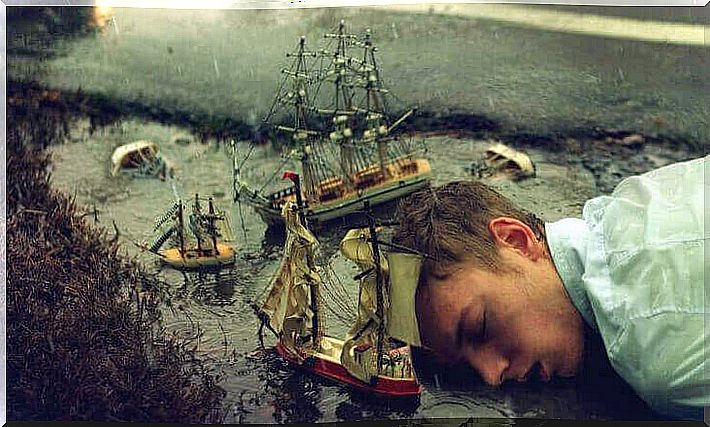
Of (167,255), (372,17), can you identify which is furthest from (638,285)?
(167,255)

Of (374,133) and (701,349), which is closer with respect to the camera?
(701,349)

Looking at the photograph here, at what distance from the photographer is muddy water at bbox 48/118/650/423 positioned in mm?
1849

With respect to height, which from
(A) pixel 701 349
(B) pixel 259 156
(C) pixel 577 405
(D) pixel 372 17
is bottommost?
(C) pixel 577 405

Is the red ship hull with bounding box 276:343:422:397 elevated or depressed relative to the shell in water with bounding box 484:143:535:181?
depressed

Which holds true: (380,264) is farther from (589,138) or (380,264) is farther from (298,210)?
(589,138)

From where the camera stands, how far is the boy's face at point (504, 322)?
1.82 metres

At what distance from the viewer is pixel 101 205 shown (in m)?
1.91

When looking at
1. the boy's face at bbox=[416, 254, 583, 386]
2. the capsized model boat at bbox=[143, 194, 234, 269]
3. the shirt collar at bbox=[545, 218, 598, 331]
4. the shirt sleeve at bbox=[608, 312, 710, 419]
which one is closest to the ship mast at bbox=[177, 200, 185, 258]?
the capsized model boat at bbox=[143, 194, 234, 269]

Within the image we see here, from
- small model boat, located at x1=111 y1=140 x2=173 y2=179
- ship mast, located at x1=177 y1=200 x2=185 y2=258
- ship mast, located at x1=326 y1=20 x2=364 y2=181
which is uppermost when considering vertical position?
ship mast, located at x1=326 y1=20 x2=364 y2=181

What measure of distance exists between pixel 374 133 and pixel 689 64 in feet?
2.23

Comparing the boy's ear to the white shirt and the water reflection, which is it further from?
the water reflection

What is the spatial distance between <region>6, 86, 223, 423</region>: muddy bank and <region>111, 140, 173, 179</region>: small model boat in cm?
14

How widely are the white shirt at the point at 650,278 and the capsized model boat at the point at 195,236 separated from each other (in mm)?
709

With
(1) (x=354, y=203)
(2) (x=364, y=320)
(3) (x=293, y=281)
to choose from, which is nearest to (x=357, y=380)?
(2) (x=364, y=320)
